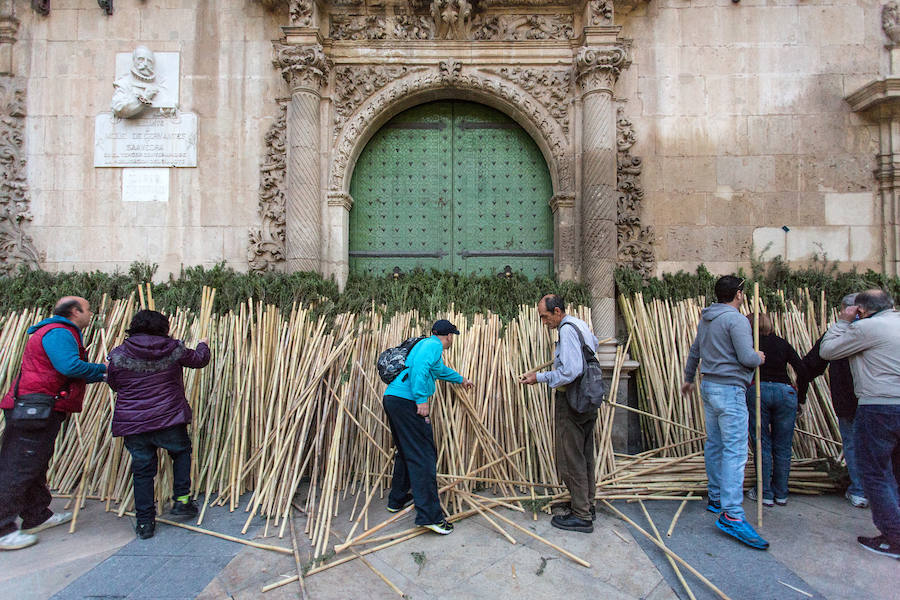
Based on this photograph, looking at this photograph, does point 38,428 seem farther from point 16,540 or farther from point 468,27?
point 468,27

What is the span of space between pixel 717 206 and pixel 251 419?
5.69 metres

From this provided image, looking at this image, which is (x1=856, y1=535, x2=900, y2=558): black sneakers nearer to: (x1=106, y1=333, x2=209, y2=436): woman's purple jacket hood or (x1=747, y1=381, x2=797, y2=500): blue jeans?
(x1=747, y1=381, x2=797, y2=500): blue jeans

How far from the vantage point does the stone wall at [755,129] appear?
580 centimetres

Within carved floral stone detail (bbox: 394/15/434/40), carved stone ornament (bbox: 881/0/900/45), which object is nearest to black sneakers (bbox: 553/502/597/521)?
carved floral stone detail (bbox: 394/15/434/40)

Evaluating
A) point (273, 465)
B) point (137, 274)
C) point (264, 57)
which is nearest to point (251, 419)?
point (273, 465)

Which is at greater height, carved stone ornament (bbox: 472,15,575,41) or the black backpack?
carved stone ornament (bbox: 472,15,575,41)

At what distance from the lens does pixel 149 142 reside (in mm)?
5922

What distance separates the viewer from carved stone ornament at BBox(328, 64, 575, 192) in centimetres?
589

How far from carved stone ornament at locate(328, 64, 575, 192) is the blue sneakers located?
390cm

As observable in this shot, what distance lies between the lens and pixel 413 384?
3367mm

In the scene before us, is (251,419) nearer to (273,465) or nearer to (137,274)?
(273,465)

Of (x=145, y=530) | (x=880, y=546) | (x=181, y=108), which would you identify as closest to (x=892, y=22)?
(x=880, y=546)

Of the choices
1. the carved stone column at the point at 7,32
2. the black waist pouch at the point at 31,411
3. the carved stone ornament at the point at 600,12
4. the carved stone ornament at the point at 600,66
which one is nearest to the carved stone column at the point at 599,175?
the carved stone ornament at the point at 600,66

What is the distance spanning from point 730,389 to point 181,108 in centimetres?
662
